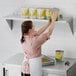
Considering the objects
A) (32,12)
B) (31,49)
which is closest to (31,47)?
(31,49)

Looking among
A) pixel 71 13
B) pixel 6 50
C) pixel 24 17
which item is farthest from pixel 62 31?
pixel 6 50

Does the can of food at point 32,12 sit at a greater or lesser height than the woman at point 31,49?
greater

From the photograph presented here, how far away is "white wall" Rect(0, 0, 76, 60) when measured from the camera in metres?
3.74

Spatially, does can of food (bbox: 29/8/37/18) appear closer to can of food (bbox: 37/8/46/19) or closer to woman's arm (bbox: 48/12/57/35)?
can of food (bbox: 37/8/46/19)

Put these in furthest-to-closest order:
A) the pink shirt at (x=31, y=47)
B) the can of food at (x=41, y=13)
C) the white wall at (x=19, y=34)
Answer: the white wall at (x=19, y=34) < the can of food at (x=41, y=13) < the pink shirt at (x=31, y=47)

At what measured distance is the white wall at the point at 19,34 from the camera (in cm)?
374

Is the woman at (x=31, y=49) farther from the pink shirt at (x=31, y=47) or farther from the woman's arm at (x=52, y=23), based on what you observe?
the woman's arm at (x=52, y=23)

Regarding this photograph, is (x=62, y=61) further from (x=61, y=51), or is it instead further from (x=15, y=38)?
(x=15, y=38)

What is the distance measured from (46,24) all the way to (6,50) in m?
0.75

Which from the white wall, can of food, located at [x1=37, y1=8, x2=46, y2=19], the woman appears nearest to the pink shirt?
the woman

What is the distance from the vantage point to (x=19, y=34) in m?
3.97

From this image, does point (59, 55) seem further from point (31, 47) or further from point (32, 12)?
point (32, 12)

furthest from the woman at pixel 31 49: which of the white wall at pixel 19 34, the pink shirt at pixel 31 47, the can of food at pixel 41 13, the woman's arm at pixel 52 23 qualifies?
the white wall at pixel 19 34

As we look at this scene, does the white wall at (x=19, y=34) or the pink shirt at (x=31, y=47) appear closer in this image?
the pink shirt at (x=31, y=47)
